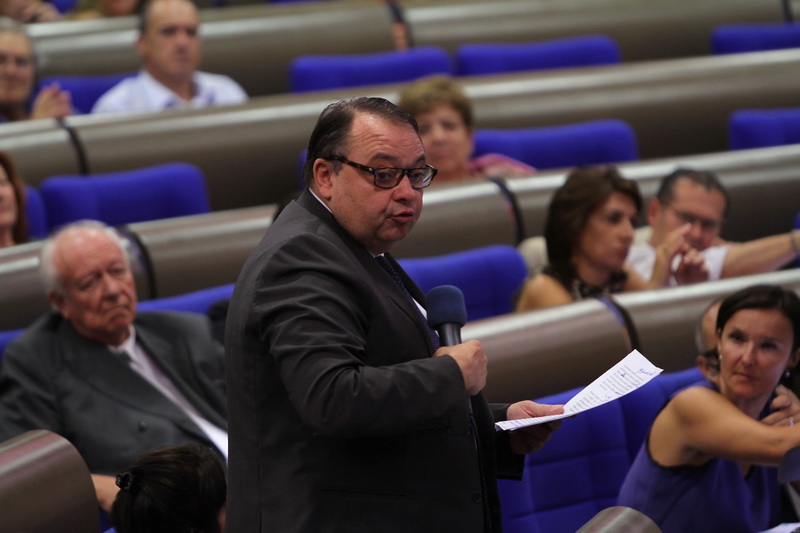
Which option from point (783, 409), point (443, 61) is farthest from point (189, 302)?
point (443, 61)

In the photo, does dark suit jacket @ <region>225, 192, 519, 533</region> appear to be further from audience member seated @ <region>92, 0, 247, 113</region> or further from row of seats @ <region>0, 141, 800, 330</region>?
audience member seated @ <region>92, 0, 247, 113</region>

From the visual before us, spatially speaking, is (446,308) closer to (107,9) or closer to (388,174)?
(388,174)

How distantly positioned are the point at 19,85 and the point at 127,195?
53cm

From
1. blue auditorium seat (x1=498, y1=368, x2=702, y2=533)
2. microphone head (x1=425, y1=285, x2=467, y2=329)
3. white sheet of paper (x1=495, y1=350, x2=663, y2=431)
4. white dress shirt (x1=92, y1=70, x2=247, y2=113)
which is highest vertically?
white dress shirt (x1=92, y1=70, x2=247, y2=113)

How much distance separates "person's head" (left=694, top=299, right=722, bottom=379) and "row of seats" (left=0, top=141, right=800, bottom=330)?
78 centimetres

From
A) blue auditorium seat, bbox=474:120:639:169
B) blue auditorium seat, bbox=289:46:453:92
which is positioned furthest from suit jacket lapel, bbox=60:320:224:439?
blue auditorium seat, bbox=289:46:453:92

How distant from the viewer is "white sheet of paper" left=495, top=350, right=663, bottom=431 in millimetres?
1001

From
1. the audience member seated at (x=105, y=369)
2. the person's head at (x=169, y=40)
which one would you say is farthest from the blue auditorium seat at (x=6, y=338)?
the person's head at (x=169, y=40)

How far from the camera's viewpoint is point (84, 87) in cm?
305

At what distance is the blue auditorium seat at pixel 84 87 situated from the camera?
9.95 ft

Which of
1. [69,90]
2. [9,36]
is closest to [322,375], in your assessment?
[9,36]

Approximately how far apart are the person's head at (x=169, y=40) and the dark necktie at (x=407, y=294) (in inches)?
78.8

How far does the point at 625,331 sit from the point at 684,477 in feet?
1.39

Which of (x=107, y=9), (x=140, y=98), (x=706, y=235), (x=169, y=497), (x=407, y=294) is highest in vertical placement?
(x=107, y=9)
